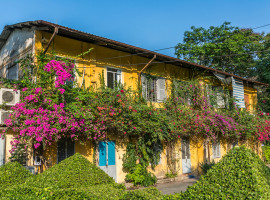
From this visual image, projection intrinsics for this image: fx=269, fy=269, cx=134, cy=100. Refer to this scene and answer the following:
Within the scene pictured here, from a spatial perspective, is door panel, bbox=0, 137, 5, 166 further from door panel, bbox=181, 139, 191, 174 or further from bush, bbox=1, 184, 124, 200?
door panel, bbox=181, 139, 191, 174

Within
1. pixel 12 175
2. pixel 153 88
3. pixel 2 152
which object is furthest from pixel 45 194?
pixel 153 88

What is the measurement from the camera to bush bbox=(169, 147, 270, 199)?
13.7 feet

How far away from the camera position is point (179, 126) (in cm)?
1373

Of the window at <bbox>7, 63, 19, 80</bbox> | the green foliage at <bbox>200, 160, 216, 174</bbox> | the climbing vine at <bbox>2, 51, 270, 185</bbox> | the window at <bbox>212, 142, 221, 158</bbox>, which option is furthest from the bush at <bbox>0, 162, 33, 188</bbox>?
the window at <bbox>212, 142, 221, 158</bbox>

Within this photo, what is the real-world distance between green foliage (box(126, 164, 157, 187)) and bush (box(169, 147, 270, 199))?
23.7 feet

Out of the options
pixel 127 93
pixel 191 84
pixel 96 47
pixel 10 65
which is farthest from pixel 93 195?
pixel 191 84

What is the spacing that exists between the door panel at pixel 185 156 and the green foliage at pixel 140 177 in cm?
348

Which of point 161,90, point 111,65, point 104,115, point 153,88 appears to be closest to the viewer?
point 104,115

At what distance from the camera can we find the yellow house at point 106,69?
10891mm

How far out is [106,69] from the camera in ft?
42.5

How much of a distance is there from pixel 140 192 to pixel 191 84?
11426mm

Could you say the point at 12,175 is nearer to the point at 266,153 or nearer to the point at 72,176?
the point at 72,176

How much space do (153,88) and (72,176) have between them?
8.98 metres

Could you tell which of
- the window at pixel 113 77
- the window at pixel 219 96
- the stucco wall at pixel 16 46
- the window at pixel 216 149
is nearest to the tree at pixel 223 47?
the window at pixel 219 96
